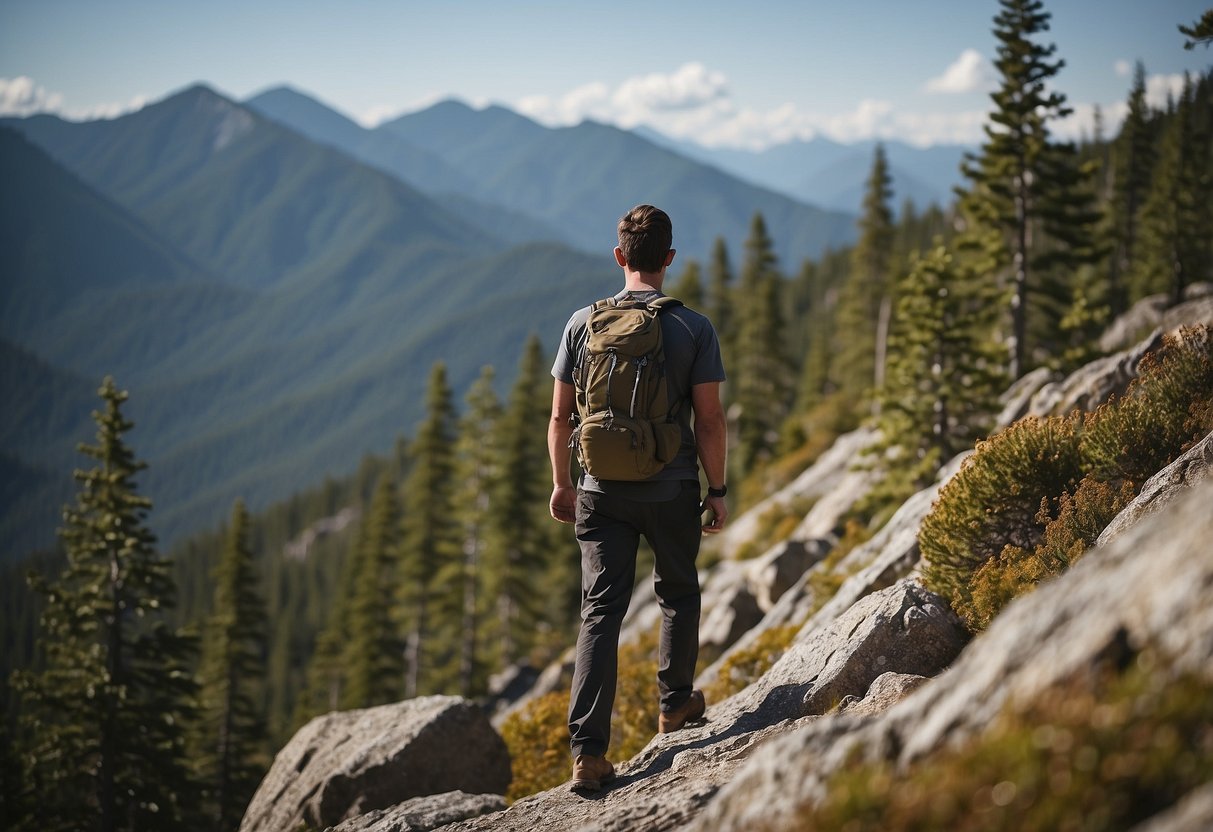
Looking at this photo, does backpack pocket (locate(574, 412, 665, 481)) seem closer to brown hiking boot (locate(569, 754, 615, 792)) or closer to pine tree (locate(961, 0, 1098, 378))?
brown hiking boot (locate(569, 754, 615, 792))

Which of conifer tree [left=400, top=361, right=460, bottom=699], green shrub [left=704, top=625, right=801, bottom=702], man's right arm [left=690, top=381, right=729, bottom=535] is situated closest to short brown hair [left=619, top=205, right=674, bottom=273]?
man's right arm [left=690, top=381, right=729, bottom=535]

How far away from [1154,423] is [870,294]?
4195cm

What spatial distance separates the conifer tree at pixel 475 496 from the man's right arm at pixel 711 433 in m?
30.5

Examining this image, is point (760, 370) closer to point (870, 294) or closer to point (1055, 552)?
point (870, 294)

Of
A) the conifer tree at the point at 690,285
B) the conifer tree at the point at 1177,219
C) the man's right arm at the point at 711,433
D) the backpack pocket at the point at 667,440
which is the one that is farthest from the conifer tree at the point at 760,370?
the backpack pocket at the point at 667,440

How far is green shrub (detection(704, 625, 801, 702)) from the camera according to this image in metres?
11.3

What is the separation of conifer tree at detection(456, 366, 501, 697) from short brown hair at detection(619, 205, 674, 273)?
30455mm

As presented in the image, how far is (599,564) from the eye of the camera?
6.12m

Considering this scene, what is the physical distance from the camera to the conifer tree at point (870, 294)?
4666 centimetres

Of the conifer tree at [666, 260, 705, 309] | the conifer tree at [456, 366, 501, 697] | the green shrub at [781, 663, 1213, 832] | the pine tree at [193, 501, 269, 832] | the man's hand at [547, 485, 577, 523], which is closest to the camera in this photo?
the green shrub at [781, 663, 1213, 832]

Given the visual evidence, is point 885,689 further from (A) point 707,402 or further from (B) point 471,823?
(B) point 471,823

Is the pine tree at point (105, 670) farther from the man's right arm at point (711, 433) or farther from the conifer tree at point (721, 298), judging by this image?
the conifer tree at point (721, 298)

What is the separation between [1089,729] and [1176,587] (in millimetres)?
623

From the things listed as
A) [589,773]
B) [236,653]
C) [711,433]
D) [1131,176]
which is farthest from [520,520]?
[1131,176]
